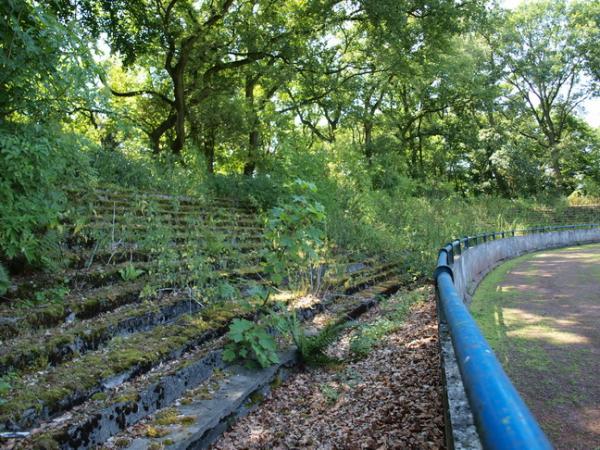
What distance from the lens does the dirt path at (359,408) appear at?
140 inches

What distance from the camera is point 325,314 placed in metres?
6.99

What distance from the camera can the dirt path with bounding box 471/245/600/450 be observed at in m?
3.76

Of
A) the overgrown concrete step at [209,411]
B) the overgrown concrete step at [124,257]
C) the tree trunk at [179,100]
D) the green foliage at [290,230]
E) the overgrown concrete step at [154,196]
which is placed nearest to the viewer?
the overgrown concrete step at [209,411]

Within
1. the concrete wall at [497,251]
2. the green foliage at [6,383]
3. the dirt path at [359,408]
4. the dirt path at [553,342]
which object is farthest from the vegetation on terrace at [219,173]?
the dirt path at [553,342]

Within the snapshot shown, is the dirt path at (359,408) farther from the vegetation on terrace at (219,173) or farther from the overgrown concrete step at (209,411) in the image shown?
the vegetation on terrace at (219,173)

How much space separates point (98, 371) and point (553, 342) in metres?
5.39

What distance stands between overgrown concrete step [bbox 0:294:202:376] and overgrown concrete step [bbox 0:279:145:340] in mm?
79

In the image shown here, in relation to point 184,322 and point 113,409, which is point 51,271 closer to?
point 184,322

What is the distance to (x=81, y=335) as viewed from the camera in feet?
13.4

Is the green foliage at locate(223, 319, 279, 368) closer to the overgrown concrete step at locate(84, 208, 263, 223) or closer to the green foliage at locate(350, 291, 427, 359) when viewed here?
the green foliage at locate(350, 291, 427, 359)

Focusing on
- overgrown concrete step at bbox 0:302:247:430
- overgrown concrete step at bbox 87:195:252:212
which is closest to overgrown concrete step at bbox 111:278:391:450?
overgrown concrete step at bbox 0:302:247:430

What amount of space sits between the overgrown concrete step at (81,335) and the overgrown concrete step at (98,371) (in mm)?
92

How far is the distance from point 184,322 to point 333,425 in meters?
2.15

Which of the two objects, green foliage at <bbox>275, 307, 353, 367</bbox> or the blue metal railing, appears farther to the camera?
green foliage at <bbox>275, 307, 353, 367</bbox>
